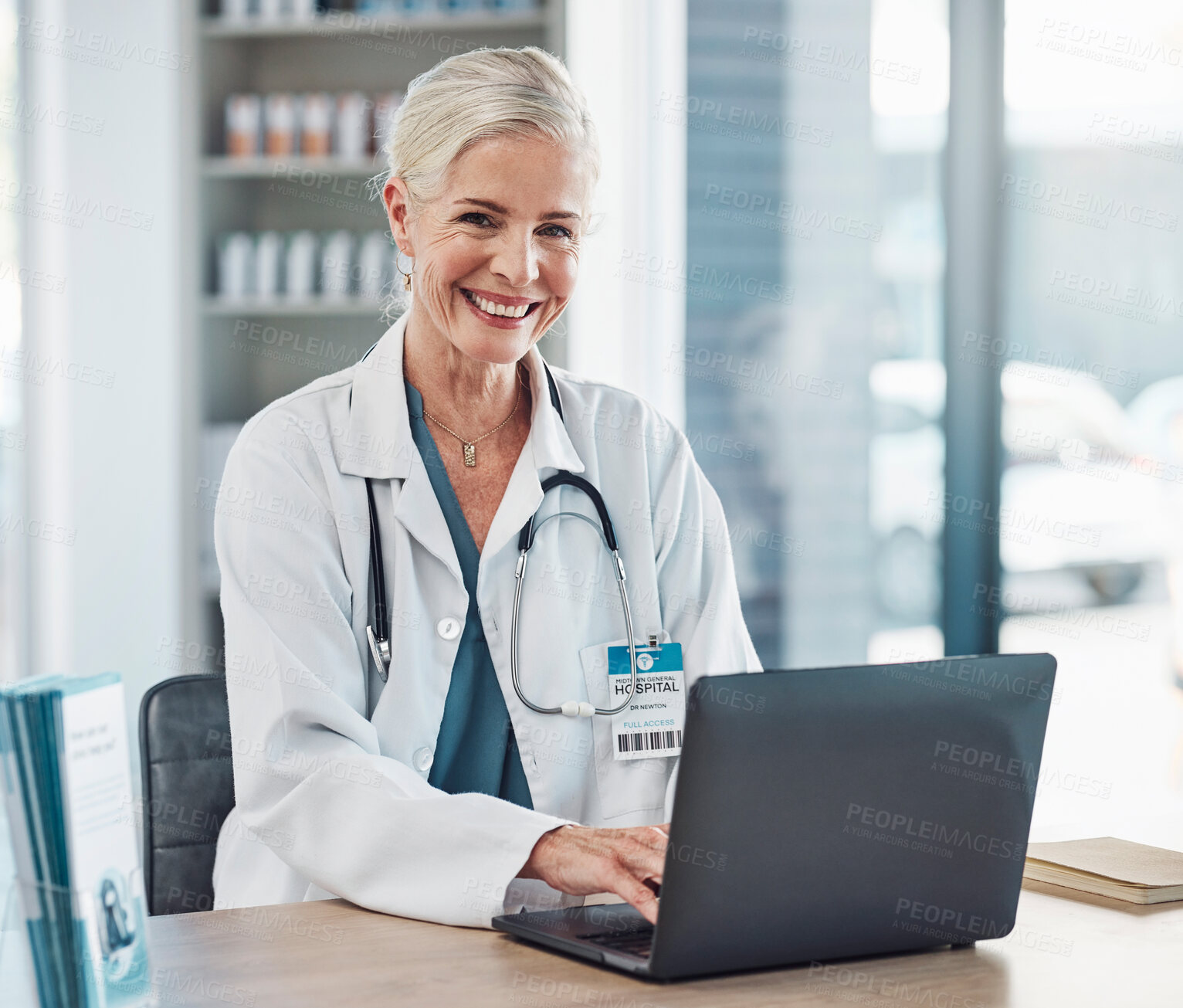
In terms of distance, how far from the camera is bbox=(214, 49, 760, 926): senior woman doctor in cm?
144

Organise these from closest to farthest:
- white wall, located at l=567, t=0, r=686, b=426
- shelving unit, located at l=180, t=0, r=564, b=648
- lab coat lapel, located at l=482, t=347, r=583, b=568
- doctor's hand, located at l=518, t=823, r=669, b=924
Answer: doctor's hand, located at l=518, t=823, r=669, b=924, lab coat lapel, located at l=482, t=347, r=583, b=568, white wall, located at l=567, t=0, r=686, b=426, shelving unit, located at l=180, t=0, r=564, b=648

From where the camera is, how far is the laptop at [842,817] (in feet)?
3.25

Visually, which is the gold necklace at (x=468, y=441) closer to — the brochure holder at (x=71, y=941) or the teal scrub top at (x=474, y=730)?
the teal scrub top at (x=474, y=730)

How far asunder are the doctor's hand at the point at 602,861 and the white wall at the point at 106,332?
2.98 metres

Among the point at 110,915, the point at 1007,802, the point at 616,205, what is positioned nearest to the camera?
the point at 110,915

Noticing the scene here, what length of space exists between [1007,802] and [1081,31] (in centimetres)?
288

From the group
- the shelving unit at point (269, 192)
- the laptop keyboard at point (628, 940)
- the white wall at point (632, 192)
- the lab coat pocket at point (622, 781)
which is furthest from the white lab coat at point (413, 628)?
the shelving unit at point (269, 192)

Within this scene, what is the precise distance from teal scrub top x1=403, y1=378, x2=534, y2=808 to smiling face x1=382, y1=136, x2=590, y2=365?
0.24 metres

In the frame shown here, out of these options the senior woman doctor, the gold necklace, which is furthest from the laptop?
the gold necklace

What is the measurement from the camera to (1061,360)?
3.53 m

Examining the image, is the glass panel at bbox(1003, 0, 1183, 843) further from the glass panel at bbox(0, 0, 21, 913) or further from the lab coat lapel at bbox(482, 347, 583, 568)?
the glass panel at bbox(0, 0, 21, 913)

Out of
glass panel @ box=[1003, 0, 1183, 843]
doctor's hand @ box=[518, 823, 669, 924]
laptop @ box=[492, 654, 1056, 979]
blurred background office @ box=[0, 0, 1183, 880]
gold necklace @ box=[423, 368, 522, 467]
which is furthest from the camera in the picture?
blurred background office @ box=[0, 0, 1183, 880]

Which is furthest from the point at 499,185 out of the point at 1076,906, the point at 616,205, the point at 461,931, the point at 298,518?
the point at 616,205

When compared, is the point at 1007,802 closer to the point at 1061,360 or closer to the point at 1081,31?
the point at 1061,360
